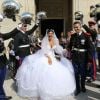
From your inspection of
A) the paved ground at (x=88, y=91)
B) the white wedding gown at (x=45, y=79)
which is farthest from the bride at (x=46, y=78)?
the paved ground at (x=88, y=91)

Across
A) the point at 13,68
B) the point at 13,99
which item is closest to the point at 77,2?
the point at 13,68

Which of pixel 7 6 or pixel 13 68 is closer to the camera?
pixel 7 6

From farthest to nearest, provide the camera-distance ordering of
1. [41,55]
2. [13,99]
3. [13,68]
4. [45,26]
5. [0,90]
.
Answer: [45,26], [13,68], [13,99], [0,90], [41,55]

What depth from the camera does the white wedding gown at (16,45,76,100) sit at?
25.8ft

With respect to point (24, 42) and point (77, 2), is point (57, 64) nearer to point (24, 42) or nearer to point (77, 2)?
point (24, 42)

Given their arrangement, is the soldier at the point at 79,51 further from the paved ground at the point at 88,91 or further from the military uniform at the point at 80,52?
the paved ground at the point at 88,91

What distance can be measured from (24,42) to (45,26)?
9.16m

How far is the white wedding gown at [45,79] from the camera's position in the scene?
7.88m

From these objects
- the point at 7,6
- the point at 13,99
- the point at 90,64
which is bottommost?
the point at 13,99

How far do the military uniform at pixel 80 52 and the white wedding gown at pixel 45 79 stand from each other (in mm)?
1282

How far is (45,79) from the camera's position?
25.9ft

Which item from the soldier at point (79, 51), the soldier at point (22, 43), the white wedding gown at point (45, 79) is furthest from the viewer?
the soldier at point (22, 43)

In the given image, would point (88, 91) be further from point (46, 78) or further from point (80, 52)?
point (46, 78)

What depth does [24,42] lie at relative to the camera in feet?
34.5
